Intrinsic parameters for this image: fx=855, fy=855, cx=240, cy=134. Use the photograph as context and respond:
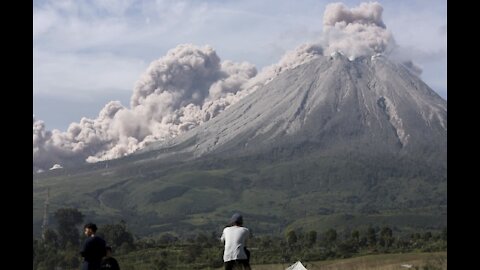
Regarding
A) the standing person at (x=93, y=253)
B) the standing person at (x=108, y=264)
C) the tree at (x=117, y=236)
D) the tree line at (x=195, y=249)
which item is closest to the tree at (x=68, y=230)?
the tree line at (x=195, y=249)

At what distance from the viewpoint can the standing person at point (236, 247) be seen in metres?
14.1

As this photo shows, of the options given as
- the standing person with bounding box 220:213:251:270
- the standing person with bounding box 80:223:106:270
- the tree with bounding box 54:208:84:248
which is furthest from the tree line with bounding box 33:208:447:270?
the standing person with bounding box 80:223:106:270

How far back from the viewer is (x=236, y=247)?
1408cm

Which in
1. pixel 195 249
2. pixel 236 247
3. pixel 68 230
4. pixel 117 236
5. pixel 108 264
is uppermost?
pixel 68 230

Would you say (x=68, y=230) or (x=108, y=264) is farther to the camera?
(x=68, y=230)

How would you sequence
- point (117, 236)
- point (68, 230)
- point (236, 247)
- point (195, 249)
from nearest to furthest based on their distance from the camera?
point (236, 247) < point (195, 249) < point (117, 236) < point (68, 230)

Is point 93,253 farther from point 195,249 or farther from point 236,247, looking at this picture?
point 195,249

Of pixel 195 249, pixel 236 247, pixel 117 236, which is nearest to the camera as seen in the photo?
pixel 236 247

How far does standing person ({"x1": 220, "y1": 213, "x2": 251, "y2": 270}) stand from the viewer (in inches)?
554

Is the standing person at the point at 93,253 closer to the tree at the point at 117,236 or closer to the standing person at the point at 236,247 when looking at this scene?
the standing person at the point at 236,247

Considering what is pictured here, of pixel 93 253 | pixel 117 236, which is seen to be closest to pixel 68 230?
pixel 117 236
